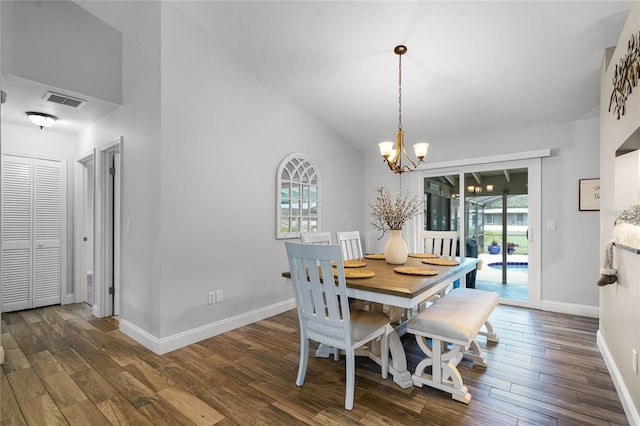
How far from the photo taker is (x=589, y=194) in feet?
11.5

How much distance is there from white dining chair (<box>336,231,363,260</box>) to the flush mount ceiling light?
11.2 ft

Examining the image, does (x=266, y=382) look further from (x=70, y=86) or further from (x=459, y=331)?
(x=70, y=86)

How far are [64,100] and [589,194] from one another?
570 centimetres

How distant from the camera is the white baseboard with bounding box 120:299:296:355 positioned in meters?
2.69

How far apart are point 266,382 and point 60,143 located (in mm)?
4156

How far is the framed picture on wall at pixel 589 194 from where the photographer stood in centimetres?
346

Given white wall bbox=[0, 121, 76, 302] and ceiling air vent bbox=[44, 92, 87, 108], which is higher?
ceiling air vent bbox=[44, 92, 87, 108]

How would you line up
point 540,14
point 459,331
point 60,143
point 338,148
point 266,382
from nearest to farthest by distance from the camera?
point 459,331
point 266,382
point 540,14
point 60,143
point 338,148

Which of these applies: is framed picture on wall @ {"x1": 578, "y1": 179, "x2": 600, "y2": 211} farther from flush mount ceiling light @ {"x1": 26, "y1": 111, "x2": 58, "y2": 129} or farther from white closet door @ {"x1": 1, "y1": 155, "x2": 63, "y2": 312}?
white closet door @ {"x1": 1, "y1": 155, "x2": 63, "y2": 312}

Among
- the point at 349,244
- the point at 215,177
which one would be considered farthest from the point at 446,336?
the point at 215,177

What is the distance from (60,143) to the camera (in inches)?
160

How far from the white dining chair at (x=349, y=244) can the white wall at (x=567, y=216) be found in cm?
238

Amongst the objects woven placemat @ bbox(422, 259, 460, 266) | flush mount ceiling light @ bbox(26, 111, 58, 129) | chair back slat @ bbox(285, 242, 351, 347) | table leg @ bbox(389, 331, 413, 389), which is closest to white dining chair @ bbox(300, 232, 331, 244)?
chair back slat @ bbox(285, 242, 351, 347)

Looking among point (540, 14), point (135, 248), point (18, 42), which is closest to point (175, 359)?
point (135, 248)
